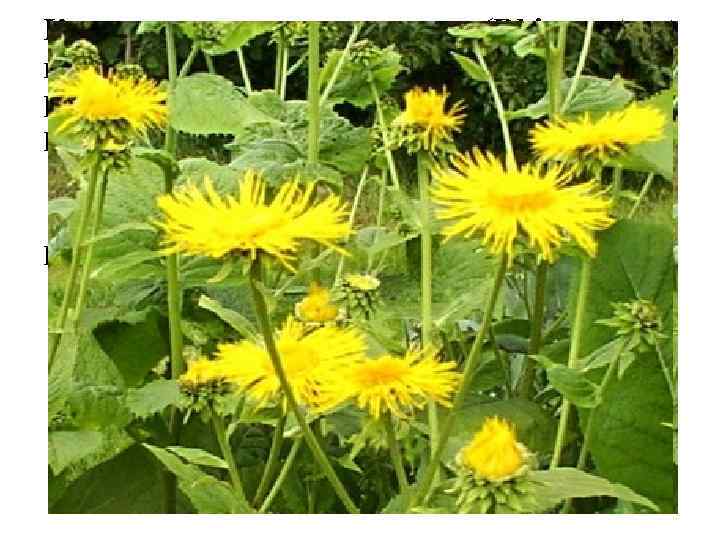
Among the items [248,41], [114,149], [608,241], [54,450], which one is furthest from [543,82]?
[54,450]

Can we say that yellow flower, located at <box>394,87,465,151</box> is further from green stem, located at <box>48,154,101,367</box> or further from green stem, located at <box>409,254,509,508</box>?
green stem, located at <box>48,154,101,367</box>

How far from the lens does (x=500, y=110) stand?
93 centimetres

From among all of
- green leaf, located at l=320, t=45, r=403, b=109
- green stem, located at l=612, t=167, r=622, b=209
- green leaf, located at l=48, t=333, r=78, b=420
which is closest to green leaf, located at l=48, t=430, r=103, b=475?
green leaf, located at l=48, t=333, r=78, b=420

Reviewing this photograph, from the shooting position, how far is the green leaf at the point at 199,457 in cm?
86

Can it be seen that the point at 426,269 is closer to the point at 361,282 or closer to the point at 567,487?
the point at 361,282

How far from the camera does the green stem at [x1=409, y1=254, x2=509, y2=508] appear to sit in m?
0.73

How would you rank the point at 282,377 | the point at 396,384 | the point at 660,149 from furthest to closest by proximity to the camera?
1. the point at 660,149
2. the point at 396,384
3. the point at 282,377

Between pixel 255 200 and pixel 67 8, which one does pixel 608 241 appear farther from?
pixel 67 8

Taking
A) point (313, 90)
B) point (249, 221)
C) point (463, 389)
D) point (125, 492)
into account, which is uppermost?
point (313, 90)

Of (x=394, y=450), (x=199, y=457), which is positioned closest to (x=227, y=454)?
(x=199, y=457)

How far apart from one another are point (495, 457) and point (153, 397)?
0.97 ft

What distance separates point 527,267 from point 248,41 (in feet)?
0.98

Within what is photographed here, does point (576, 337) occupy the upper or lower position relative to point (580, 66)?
lower

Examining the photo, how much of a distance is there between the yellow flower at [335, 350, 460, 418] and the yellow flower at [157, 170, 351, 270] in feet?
0.33
